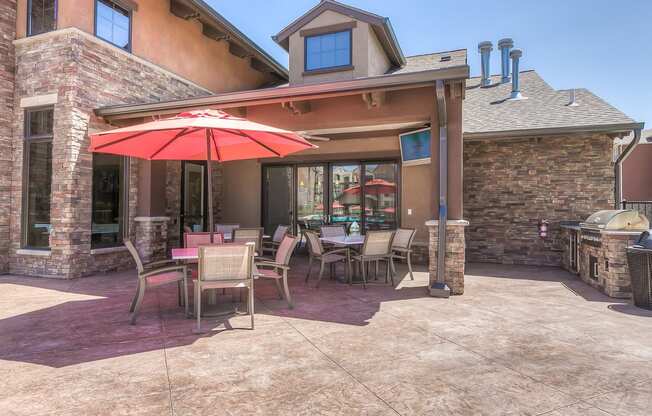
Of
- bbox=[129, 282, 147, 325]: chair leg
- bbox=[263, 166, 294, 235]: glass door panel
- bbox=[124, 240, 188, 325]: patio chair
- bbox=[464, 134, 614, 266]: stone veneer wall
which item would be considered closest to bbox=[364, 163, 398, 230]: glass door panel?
bbox=[464, 134, 614, 266]: stone veneer wall

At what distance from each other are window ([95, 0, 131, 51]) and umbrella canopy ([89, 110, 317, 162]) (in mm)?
3741

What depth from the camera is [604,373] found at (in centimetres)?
286

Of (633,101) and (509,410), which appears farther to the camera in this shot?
(633,101)

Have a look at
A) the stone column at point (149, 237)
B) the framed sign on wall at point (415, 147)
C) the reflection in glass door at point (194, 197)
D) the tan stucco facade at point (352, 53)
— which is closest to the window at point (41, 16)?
the reflection in glass door at point (194, 197)

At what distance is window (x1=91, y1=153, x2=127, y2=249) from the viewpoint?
7.08 metres

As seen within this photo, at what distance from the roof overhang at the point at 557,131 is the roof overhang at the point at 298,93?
12.0ft

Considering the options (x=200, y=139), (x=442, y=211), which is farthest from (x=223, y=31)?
(x=442, y=211)

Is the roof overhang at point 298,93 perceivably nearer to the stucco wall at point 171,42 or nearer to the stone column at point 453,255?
the stucco wall at point 171,42

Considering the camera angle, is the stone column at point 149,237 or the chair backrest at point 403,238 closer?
the chair backrest at point 403,238

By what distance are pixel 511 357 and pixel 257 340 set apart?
2.29m

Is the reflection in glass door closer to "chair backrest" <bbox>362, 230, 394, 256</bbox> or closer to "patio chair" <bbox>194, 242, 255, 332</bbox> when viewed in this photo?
"chair backrest" <bbox>362, 230, 394, 256</bbox>

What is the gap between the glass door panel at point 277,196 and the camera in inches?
401

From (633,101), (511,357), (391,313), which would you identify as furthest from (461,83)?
(633,101)

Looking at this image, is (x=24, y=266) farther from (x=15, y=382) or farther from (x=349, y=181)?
(x=349, y=181)
